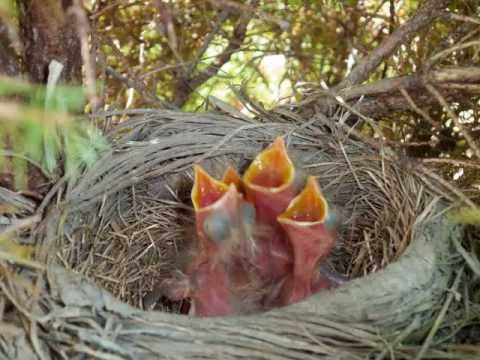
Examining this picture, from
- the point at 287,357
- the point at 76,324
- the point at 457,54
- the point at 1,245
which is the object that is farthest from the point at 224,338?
the point at 457,54

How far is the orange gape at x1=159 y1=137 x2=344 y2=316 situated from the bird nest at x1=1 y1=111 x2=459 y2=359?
118 millimetres

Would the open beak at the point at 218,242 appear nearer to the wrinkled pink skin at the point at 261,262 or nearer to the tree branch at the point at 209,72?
the wrinkled pink skin at the point at 261,262

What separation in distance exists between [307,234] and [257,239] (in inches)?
6.3

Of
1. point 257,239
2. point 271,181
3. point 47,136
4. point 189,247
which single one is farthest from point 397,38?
point 47,136

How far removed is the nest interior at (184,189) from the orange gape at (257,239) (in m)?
0.11

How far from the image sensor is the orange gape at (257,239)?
1.22 metres

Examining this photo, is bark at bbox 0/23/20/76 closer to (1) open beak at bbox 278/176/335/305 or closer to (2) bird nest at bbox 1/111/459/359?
(2) bird nest at bbox 1/111/459/359

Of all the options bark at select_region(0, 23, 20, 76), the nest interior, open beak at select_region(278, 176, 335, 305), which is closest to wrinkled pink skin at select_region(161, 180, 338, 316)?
open beak at select_region(278, 176, 335, 305)

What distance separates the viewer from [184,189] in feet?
4.78

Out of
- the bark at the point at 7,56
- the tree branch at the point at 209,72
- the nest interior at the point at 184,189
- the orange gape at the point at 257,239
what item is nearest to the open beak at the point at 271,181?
the orange gape at the point at 257,239

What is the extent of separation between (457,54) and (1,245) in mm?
1016

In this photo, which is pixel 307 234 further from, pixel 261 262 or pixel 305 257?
pixel 261 262

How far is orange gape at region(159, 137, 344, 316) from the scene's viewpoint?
1.22 meters

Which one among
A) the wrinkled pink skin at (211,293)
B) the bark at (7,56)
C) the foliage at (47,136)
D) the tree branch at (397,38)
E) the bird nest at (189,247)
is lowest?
the wrinkled pink skin at (211,293)
